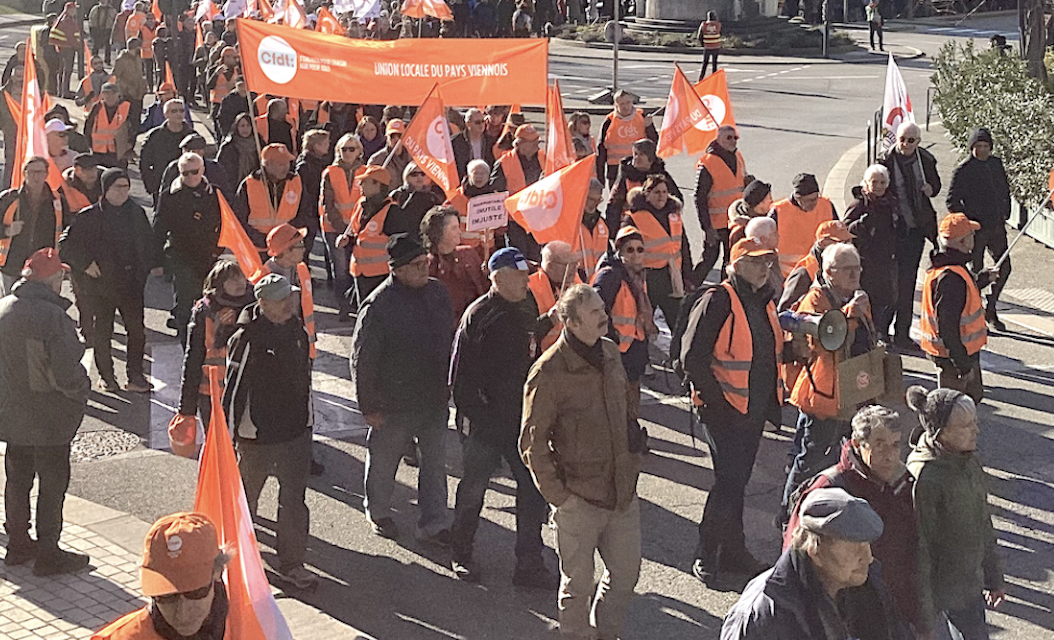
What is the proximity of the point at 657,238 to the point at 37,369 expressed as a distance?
5140 millimetres

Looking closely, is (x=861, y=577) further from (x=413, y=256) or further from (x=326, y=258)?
(x=326, y=258)

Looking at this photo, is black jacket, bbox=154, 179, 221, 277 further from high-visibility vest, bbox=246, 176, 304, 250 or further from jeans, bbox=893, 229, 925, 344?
jeans, bbox=893, 229, 925, 344

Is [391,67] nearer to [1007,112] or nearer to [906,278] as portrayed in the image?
[906,278]

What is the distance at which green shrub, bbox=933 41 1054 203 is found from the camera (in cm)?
1775

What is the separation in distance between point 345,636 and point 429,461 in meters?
1.41

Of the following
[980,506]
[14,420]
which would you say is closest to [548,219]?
[14,420]

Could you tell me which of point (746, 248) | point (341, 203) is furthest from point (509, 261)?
point (341, 203)

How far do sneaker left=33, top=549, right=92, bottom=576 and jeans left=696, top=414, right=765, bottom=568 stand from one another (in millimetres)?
3372

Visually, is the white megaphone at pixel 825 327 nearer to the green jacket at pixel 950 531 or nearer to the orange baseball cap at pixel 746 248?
the orange baseball cap at pixel 746 248

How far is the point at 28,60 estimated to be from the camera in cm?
1321

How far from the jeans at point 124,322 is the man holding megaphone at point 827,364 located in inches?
216

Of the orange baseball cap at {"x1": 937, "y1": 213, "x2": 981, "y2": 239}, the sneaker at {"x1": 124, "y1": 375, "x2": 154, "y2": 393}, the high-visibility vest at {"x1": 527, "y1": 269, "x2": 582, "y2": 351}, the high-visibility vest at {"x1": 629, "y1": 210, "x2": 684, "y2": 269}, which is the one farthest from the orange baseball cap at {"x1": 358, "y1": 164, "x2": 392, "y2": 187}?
the orange baseball cap at {"x1": 937, "y1": 213, "x2": 981, "y2": 239}

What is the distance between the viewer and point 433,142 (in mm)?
12672

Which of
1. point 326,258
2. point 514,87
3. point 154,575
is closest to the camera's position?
point 154,575
